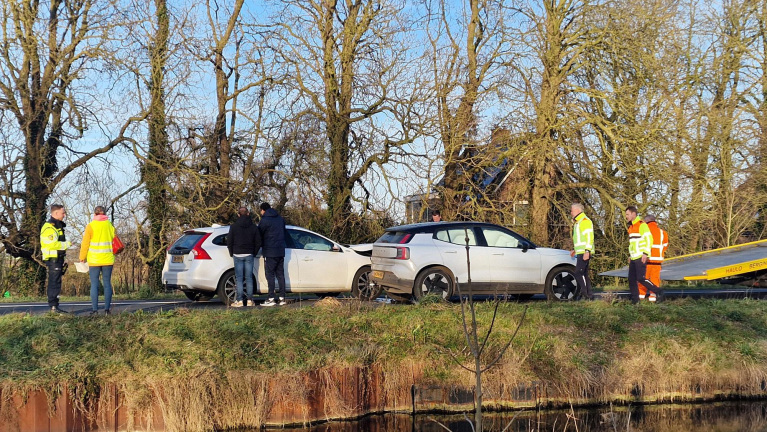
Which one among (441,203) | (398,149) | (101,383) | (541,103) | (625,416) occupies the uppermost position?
(541,103)

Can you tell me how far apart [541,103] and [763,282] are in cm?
1011

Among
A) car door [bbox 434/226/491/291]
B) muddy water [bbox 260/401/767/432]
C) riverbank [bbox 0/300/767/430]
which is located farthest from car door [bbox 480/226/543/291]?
muddy water [bbox 260/401/767/432]

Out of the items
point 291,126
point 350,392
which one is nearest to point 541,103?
point 291,126

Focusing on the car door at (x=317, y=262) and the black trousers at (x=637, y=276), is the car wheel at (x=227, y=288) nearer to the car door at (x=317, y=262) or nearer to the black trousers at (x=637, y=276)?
the car door at (x=317, y=262)

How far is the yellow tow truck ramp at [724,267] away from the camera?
15.3 meters

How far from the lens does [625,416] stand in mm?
9961

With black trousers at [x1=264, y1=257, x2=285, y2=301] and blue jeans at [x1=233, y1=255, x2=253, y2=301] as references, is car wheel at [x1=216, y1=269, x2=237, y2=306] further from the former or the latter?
black trousers at [x1=264, y1=257, x2=285, y2=301]

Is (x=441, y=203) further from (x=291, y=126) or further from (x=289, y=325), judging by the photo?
(x=289, y=325)

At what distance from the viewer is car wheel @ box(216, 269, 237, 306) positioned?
571 inches

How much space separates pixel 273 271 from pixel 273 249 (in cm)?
44

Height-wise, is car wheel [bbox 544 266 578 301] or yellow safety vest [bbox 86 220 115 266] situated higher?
yellow safety vest [bbox 86 220 115 266]

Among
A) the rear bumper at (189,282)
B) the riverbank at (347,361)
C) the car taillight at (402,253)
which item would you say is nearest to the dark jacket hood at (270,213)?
the rear bumper at (189,282)

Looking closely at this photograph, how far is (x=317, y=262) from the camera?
15.3 m

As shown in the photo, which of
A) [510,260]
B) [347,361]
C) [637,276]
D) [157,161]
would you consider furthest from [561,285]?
[157,161]
